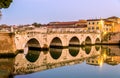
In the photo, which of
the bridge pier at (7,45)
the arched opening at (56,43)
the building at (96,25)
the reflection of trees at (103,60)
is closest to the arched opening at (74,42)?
the arched opening at (56,43)

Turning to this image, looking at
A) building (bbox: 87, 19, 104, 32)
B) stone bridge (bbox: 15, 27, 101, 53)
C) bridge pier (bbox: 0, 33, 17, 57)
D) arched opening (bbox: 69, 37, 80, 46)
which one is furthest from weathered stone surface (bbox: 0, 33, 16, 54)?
building (bbox: 87, 19, 104, 32)

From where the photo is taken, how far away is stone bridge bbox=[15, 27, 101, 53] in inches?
1689

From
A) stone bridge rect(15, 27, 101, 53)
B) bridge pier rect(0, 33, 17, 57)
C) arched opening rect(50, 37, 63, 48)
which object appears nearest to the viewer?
bridge pier rect(0, 33, 17, 57)

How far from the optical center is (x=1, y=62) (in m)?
31.8

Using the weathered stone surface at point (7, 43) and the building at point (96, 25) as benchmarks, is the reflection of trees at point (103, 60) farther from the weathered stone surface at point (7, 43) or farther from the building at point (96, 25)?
the building at point (96, 25)

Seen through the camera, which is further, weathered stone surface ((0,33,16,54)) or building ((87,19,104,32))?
building ((87,19,104,32))

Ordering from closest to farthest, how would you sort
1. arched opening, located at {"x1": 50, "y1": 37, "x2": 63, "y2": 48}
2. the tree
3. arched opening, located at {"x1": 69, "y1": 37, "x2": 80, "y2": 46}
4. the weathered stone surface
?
1. the tree
2. the weathered stone surface
3. arched opening, located at {"x1": 50, "y1": 37, "x2": 63, "y2": 48}
4. arched opening, located at {"x1": 69, "y1": 37, "x2": 80, "y2": 46}

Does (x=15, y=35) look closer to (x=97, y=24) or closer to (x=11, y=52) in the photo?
(x=11, y=52)

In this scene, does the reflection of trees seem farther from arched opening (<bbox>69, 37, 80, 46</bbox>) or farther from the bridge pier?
arched opening (<bbox>69, 37, 80, 46</bbox>)

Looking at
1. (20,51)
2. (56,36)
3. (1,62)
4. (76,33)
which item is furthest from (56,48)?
(1,62)

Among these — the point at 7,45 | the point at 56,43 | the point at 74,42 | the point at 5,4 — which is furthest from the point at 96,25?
the point at 5,4

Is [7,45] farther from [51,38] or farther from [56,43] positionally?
[56,43]

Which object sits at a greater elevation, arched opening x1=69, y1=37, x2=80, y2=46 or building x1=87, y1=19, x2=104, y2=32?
building x1=87, y1=19, x2=104, y2=32

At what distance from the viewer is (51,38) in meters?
50.9
